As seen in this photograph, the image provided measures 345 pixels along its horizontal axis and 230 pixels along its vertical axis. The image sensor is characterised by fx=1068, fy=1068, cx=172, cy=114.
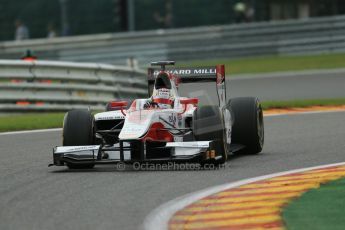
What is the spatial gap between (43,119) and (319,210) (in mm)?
9934

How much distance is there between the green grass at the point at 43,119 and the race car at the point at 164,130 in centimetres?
441

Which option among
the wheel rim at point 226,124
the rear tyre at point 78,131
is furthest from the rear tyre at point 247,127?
the rear tyre at point 78,131

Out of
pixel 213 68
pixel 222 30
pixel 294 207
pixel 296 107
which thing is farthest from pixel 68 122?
pixel 222 30

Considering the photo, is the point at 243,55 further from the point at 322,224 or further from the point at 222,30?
the point at 322,224

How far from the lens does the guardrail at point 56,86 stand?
64.4 ft

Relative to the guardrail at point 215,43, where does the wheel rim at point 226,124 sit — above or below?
below

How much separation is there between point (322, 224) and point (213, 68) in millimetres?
5299

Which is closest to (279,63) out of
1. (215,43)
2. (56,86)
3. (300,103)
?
(215,43)

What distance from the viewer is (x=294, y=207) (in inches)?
325

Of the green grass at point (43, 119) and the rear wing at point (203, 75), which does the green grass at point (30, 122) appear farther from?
the rear wing at point (203, 75)

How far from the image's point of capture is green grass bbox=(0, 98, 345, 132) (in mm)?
16516

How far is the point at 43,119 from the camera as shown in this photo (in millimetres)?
17453

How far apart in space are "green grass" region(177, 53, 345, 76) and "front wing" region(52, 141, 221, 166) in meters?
17.2

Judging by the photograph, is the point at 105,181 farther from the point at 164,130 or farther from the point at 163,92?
the point at 163,92
